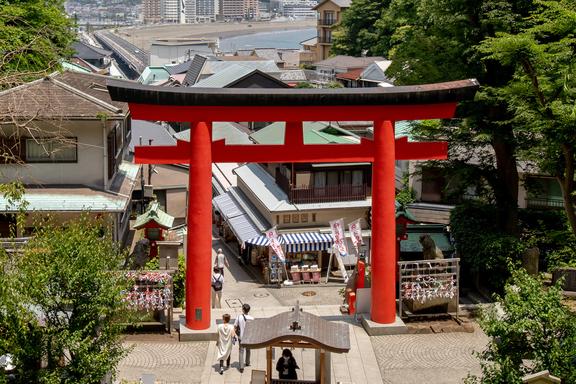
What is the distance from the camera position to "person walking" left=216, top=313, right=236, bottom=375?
61.6 ft

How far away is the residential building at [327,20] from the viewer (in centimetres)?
11629

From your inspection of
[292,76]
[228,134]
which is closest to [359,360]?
[228,134]

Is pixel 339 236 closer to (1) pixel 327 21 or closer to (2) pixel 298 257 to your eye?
(2) pixel 298 257

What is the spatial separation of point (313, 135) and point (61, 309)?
20968 mm

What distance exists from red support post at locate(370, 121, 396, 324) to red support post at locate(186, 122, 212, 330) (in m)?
4.41

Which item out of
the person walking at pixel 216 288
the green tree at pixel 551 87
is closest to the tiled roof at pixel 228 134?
the person walking at pixel 216 288

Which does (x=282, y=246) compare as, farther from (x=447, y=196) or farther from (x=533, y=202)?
(x=533, y=202)

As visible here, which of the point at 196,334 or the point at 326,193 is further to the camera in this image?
the point at 326,193

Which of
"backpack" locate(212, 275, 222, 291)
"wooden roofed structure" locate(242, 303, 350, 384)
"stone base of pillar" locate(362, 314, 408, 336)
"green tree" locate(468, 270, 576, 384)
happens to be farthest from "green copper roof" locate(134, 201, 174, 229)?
"green tree" locate(468, 270, 576, 384)

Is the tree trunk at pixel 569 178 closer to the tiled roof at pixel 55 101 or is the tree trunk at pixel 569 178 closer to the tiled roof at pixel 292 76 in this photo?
the tiled roof at pixel 55 101

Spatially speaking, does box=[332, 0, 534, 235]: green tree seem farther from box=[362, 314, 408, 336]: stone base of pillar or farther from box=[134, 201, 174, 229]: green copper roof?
box=[134, 201, 174, 229]: green copper roof

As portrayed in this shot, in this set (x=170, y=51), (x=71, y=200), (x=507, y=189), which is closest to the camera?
(x=71, y=200)

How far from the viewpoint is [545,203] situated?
3694 cm

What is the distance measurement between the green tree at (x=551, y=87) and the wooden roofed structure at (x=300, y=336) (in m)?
8.36
